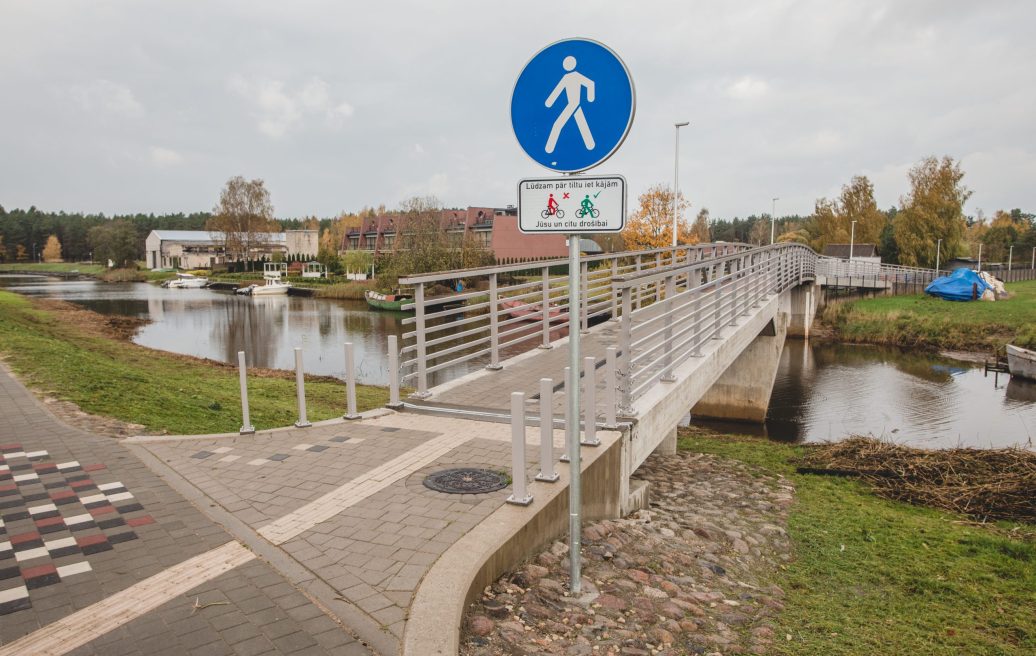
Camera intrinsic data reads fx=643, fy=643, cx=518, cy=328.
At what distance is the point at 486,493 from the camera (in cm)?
504

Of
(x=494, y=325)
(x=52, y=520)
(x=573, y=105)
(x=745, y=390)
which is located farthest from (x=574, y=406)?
(x=745, y=390)

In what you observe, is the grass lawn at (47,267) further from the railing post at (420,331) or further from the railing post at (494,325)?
the railing post at (420,331)

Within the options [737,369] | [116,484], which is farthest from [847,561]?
[737,369]

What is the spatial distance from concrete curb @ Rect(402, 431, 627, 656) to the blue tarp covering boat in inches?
1802

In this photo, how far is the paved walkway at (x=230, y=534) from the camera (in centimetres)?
335

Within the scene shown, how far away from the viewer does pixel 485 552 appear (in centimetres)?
399

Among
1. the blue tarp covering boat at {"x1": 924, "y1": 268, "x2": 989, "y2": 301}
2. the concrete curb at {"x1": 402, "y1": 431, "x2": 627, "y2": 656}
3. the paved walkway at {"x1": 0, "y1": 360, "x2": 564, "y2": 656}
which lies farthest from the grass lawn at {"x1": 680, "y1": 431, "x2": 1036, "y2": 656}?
the blue tarp covering boat at {"x1": 924, "y1": 268, "x2": 989, "y2": 301}

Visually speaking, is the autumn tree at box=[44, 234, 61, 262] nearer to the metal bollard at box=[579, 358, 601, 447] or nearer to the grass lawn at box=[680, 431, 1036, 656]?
the metal bollard at box=[579, 358, 601, 447]

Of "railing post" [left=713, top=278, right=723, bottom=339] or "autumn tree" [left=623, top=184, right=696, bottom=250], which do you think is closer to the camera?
"railing post" [left=713, top=278, right=723, bottom=339]

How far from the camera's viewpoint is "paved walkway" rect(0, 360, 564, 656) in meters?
3.35

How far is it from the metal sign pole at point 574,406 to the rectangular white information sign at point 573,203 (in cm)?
13

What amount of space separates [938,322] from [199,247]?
127 meters

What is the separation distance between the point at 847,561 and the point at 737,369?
13.2 meters

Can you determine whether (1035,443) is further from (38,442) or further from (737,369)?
(38,442)
